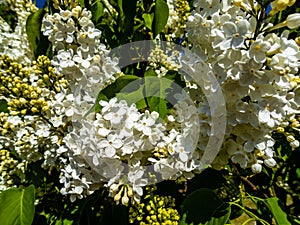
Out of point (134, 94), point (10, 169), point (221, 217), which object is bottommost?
point (10, 169)

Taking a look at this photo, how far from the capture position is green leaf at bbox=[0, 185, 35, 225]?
167 cm

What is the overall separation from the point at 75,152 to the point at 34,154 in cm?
60

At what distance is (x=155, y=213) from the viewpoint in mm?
1496

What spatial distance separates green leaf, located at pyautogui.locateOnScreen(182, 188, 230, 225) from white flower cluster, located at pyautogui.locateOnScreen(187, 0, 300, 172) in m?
0.21

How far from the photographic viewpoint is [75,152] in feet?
4.60

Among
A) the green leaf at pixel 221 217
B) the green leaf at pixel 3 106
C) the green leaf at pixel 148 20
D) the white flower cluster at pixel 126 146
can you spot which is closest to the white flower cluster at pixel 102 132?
the white flower cluster at pixel 126 146

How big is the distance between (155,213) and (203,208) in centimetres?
22

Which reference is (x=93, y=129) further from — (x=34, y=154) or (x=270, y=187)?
(x=270, y=187)

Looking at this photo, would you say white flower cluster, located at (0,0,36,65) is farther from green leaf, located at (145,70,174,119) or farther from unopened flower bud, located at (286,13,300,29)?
unopened flower bud, located at (286,13,300,29)

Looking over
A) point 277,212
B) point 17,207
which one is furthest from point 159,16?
point 17,207

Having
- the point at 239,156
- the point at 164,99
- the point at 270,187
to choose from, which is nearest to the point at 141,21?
the point at 164,99

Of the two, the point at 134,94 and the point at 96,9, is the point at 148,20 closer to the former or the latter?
the point at 96,9

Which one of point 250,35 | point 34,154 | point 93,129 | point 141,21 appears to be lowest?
point 34,154

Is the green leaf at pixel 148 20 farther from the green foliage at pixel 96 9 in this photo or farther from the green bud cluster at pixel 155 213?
the green bud cluster at pixel 155 213
